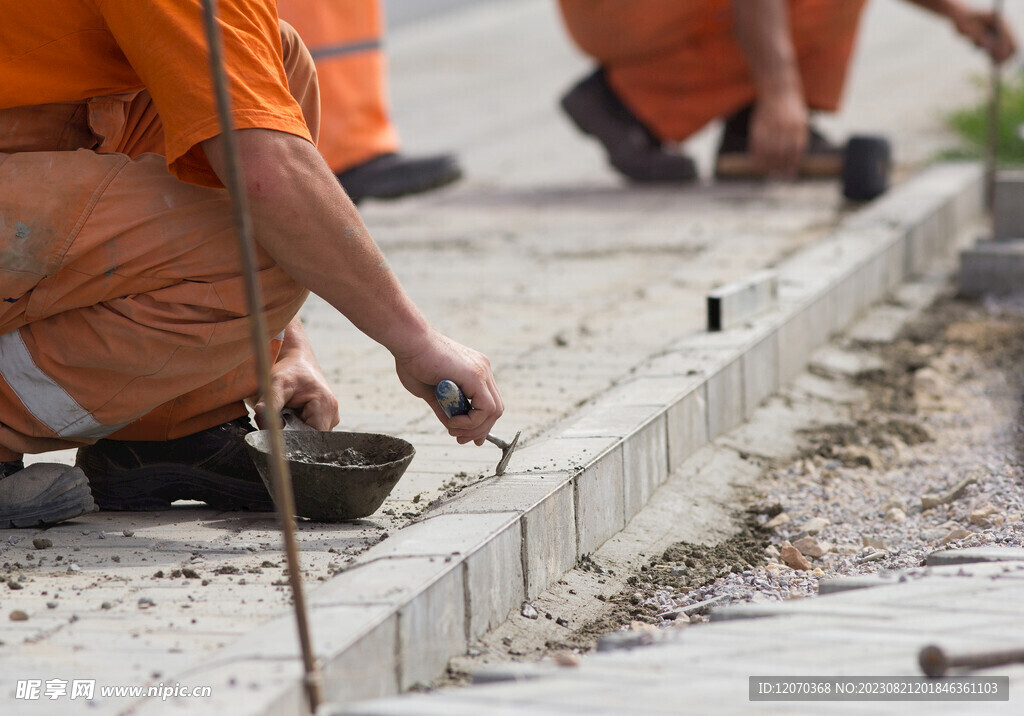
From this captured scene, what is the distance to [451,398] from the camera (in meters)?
2.53

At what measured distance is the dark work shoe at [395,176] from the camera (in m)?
6.28

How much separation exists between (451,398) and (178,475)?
2.38 ft

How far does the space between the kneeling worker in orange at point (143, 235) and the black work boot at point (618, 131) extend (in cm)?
481

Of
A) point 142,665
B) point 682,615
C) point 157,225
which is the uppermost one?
point 157,225

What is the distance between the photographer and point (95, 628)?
7.04ft

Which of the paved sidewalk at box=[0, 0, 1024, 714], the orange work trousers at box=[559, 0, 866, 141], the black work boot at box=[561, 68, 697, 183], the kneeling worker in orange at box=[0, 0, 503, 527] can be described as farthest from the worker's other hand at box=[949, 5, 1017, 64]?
the kneeling worker in orange at box=[0, 0, 503, 527]

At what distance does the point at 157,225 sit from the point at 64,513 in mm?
631

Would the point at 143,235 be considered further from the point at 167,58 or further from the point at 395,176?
the point at 395,176

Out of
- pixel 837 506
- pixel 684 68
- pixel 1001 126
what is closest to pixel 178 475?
pixel 837 506

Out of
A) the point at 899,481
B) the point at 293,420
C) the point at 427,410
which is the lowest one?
the point at 899,481

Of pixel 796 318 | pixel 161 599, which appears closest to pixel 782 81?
pixel 796 318

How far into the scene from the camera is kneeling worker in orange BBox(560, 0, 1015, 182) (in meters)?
7.17

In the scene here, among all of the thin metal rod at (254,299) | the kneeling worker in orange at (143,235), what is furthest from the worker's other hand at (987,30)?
the thin metal rod at (254,299)

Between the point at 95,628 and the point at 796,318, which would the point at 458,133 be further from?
the point at 95,628
